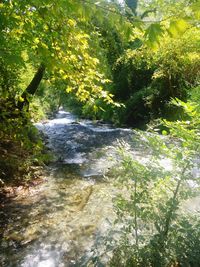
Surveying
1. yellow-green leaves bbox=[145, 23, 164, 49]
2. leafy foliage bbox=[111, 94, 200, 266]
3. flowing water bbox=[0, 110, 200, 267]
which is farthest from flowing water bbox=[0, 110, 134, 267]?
yellow-green leaves bbox=[145, 23, 164, 49]

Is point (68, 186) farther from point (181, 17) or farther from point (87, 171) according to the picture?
point (181, 17)

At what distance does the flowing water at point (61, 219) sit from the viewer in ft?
14.2

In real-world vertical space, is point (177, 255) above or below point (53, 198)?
above

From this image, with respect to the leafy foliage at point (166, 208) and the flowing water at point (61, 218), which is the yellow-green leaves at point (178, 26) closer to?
the leafy foliage at point (166, 208)

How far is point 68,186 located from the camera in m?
7.30

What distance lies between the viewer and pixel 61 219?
5.54 metres

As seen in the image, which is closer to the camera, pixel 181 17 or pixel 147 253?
pixel 181 17

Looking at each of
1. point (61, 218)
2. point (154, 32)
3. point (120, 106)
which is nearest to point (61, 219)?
point (61, 218)

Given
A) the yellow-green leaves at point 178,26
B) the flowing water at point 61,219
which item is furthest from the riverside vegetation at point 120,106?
the flowing water at point 61,219

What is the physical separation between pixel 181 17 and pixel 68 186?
6.02 m

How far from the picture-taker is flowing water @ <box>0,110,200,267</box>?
4.34 meters

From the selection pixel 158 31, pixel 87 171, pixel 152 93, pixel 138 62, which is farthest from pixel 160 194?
pixel 138 62

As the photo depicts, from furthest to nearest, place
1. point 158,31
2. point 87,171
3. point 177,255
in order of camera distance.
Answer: point 87,171 → point 177,255 → point 158,31

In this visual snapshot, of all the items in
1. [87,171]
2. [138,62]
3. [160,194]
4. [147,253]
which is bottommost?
[87,171]
